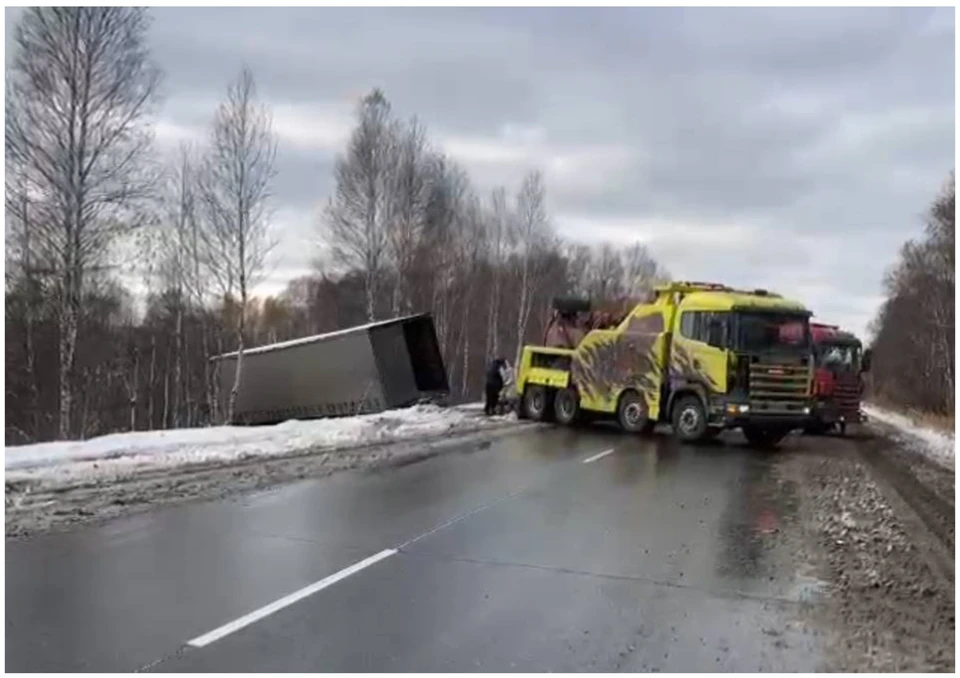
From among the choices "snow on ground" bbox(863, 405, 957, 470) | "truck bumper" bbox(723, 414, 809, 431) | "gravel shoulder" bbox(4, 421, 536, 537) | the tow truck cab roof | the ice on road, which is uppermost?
the tow truck cab roof

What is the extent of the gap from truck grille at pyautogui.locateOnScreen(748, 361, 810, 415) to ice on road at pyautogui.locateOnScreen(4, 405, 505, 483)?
673 centimetres

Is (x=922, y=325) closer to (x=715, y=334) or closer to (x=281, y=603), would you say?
(x=715, y=334)

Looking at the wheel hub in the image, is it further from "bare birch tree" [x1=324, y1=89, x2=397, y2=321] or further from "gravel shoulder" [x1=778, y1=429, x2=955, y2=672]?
"bare birch tree" [x1=324, y1=89, x2=397, y2=321]

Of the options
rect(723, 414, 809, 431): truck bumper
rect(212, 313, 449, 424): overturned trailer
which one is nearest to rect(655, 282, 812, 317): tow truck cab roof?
rect(723, 414, 809, 431): truck bumper

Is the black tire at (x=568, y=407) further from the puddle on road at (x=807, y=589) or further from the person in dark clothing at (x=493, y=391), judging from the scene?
the puddle on road at (x=807, y=589)

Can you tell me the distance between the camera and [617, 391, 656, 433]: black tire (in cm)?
2056

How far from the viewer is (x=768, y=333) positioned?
1827cm

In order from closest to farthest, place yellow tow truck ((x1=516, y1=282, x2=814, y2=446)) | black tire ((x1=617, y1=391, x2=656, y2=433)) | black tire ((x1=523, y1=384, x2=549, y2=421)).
Result: yellow tow truck ((x1=516, y1=282, x2=814, y2=446)) → black tire ((x1=617, y1=391, x2=656, y2=433)) → black tire ((x1=523, y1=384, x2=549, y2=421))

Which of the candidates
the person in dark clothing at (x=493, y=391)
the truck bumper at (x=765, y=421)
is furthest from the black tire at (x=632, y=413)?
the person in dark clothing at (x=493, y=391)

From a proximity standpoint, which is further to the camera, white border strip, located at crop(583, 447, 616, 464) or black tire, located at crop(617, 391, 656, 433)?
black tire, located at crop(617, 391, 656, 433)

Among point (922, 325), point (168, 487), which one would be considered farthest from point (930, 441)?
point (922, 325)

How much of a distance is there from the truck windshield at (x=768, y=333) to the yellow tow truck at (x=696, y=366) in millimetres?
21

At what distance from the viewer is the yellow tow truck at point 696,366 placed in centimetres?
1811

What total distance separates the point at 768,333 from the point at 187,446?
38.8ft
